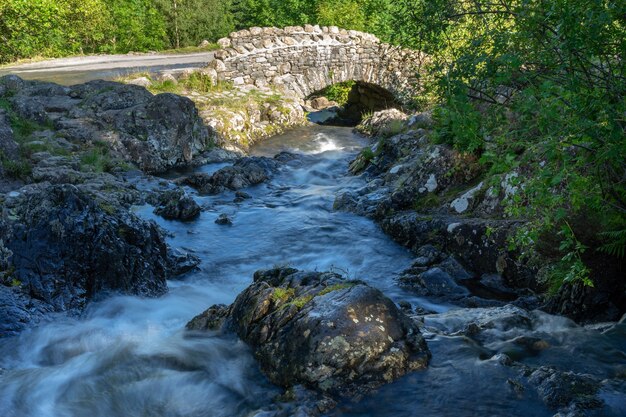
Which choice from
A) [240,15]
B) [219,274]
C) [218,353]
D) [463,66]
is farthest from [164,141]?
[240,15]

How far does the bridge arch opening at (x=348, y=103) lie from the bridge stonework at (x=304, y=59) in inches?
40.0

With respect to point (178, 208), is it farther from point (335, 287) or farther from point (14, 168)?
point (335, 287)

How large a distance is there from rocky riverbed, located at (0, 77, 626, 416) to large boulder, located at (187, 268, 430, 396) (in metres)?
0.02

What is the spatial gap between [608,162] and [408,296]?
3248 millimetres

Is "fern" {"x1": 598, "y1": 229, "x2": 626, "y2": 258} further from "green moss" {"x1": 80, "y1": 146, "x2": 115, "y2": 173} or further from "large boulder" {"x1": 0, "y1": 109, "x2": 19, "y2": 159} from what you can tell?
"large boulder" {"x1": 0, "y1": 109, "x2": 19, "y2": 159}

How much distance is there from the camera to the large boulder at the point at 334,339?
191 inches

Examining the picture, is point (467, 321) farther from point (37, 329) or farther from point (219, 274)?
point (37, 329)

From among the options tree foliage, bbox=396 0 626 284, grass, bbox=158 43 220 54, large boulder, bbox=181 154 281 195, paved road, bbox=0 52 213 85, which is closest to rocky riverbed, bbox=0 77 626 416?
large boulder, bbox=181 154 281 195

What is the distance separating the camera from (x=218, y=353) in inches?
229

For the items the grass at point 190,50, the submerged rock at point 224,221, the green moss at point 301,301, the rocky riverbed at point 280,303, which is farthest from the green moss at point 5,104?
the grass at point 190,50

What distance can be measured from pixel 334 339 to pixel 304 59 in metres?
18.9

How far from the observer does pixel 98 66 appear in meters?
23.8

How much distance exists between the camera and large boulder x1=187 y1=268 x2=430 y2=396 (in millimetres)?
4840

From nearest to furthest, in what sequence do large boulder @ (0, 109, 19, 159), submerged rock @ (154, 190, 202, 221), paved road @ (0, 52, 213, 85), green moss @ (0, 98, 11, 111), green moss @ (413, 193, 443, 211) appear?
green moss @ (413, 193, 443, 211), submerged rock @ (154, 190, 202, 221), large boulder @ (0, 109, 19, 159), green moss @ (0, 98, 11, 111), paved road @ (0, 52, 213, 85)
